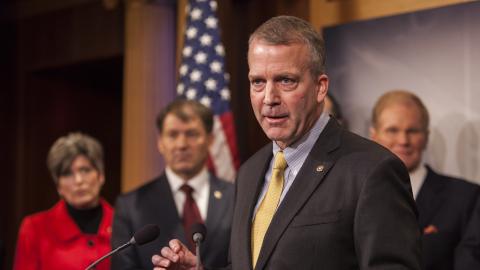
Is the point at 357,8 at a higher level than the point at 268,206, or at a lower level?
higher

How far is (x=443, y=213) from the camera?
12.5ft

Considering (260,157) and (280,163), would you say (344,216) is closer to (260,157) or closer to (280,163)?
(280,163)

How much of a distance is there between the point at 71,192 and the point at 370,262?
8.53ft

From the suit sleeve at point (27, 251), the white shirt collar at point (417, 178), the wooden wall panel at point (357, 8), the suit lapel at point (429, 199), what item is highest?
the wooden wall panel at point (357, 8)

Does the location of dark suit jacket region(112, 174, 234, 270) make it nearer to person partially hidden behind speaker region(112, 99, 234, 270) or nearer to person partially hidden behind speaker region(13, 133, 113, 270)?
person partially hidden behind speaker region(112, 99, 234, 270)

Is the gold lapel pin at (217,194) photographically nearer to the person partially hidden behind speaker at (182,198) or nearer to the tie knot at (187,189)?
the person partially hidden behind speaker at (182,198)

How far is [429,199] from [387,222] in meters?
1.92

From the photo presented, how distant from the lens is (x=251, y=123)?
18.5 ft

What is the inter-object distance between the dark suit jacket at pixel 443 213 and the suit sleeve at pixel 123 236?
142 centimetres

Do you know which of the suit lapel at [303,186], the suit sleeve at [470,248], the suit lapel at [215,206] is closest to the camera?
the suit lapel at [303,186]

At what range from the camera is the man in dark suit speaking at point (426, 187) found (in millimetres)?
3701

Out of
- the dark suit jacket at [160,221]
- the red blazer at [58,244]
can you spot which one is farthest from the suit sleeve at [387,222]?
the red blazer at [58,244]

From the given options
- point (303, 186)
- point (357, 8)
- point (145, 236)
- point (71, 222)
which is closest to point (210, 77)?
point (357, 8)

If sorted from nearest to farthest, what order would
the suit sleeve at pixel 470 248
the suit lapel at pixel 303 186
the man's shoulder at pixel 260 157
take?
the suit lapel at pixel 303 186, the man's shoulder at pixel 260 157, the suit sleeve at pixel 470 248
